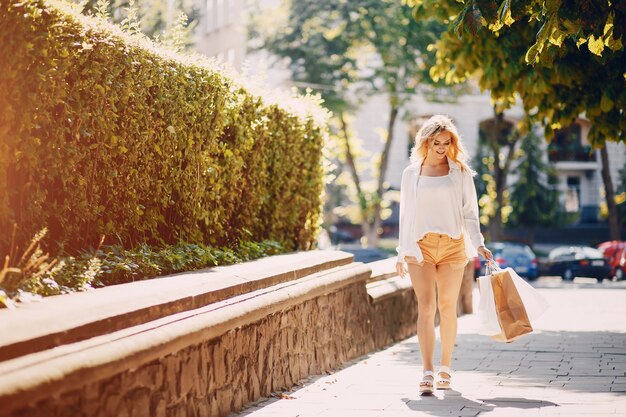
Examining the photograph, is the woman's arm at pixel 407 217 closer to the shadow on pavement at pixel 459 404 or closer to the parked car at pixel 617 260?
the shadow on pavement at pixel 459 404

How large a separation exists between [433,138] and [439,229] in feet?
2.33

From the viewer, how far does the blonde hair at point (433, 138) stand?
7.93m

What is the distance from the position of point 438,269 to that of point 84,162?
9.39 feet

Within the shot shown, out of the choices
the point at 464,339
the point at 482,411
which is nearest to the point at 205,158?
the point at 482,411

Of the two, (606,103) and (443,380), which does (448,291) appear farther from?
(606,103)

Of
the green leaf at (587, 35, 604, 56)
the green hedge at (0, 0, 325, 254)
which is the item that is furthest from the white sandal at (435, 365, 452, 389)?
the green leaf at (587, 35, 604, 56)

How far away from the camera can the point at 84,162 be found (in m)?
6.93

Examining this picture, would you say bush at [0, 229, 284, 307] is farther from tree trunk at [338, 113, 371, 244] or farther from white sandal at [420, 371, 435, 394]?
tree trunk at [338, 113, 371, 244]

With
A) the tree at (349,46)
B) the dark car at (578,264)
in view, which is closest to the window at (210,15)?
the tree at (349,46)

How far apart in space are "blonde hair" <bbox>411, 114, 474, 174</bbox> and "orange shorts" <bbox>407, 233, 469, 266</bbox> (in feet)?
1.94

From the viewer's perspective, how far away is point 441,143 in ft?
26.0

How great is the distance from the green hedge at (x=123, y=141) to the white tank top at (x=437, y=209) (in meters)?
1.96

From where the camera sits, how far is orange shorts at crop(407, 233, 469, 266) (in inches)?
312

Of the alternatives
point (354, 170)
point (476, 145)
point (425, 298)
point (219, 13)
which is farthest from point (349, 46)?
point (425, 298)
